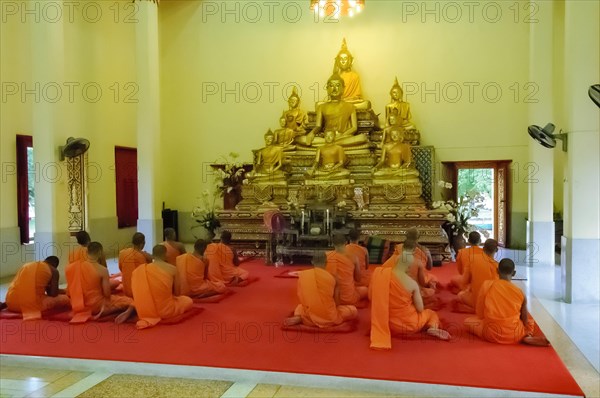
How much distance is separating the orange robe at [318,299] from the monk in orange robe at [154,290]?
1.44 meters

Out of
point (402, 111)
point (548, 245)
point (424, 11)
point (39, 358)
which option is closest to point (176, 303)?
point (39, 358)

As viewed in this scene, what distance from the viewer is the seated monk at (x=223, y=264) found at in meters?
7.15

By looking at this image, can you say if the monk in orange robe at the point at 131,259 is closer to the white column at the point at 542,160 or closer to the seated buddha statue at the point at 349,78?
the white column at the point at 542,160

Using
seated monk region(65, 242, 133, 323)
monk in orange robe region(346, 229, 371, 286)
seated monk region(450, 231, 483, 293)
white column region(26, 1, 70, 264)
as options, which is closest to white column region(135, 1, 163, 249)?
white column region(26, 1, 70, 264)

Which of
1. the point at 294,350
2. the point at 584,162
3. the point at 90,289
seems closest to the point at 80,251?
the point at 90,289

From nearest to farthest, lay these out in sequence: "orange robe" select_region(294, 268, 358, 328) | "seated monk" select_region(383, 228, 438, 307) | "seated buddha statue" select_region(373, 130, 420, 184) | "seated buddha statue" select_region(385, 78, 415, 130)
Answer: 1. "orange robe" select_region(294, 268, 358, 328)
2. "seated monk" select_region(383, 228, 438, 307)
3. "seated buddha statue" select_region(373, 130, 420, 184)
4. "seated buddha statue" select_region(385, 78, 415, 130)

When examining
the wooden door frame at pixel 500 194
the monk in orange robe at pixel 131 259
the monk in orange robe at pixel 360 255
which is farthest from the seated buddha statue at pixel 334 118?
the monk in orange robe at pixel 131 259

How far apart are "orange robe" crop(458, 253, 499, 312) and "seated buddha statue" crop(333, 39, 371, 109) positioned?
6.86 meters

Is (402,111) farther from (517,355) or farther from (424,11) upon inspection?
(517,355)

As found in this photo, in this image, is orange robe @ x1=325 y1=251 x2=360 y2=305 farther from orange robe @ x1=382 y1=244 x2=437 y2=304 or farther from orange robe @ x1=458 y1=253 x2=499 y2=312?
orange robe @ x1=458 y1=253 x2=499 y2=312

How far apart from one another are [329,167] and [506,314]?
6645 mm

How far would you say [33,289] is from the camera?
5.71 metres

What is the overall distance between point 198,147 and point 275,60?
307 cm

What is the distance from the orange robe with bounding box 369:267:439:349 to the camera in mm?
4609
